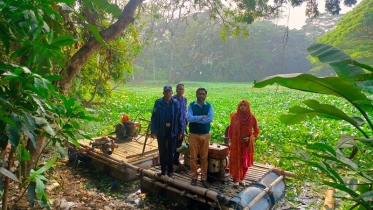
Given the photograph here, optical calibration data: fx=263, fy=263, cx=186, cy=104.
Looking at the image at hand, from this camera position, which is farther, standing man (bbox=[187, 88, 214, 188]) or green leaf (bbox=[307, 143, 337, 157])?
standing man (bbox=[187, 88, 214, 188])

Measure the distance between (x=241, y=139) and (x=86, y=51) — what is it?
2749 millimetres

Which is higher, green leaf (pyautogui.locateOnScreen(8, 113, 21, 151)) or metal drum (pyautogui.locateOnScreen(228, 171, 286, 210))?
green leaf (pyautogui.locateOnScreen(8, 113, 21, 151))

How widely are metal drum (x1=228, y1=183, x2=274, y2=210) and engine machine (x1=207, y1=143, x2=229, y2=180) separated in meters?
0.55

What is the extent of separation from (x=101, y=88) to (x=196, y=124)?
12.2 feet

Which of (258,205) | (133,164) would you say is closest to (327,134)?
(258,205)

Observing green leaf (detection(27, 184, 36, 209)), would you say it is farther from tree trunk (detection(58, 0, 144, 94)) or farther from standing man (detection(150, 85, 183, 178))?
standing man (detection(150, 85, 183, 178))

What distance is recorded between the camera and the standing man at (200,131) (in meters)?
4.30

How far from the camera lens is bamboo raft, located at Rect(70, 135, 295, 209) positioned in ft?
13.5

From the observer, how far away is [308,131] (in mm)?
8805

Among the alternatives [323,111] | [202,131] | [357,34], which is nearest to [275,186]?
Answer: [202,131]

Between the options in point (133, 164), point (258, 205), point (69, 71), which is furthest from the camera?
point (133, 164)

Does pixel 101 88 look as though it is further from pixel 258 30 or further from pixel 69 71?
pixel 258 30

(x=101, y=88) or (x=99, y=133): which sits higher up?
(x=101, y=88)

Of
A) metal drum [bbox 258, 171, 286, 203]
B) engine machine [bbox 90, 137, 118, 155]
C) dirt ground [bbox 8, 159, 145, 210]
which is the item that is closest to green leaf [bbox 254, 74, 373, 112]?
metal drum [bbox 258, 171, 286, 203]
